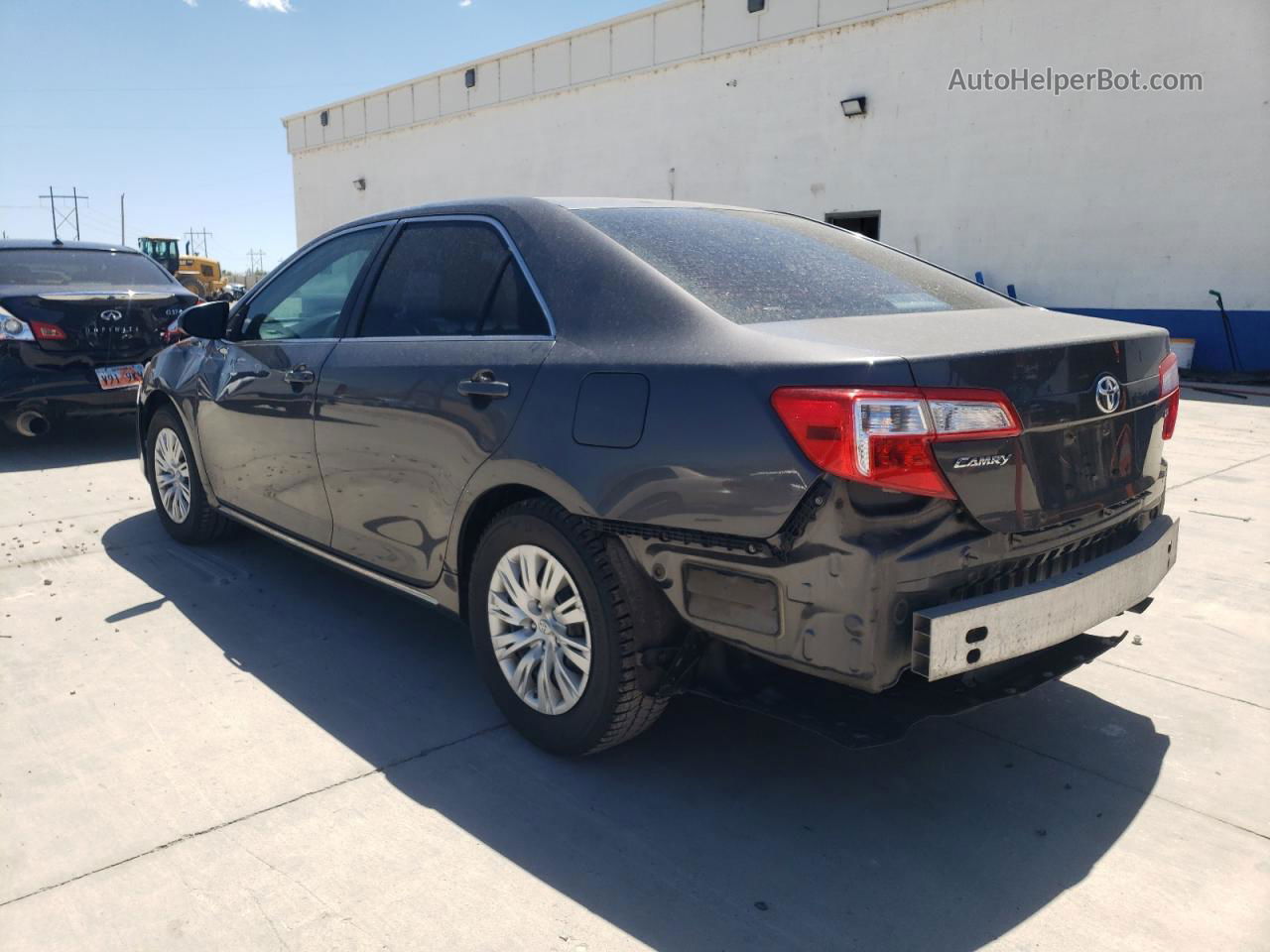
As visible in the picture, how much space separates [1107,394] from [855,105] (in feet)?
48.4

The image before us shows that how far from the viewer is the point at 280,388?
392cm

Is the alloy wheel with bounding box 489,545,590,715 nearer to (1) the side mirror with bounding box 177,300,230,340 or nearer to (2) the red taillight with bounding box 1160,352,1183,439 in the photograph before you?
(2) the red taillight with bounding box 1160,352,1183,439

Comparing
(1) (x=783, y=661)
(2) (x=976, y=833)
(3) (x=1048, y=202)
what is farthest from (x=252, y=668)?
(3) (x=1048, y=202)

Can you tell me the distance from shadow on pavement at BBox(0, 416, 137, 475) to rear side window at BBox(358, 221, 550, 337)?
4.96 m

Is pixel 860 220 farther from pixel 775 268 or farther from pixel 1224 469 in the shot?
pixel 775 268

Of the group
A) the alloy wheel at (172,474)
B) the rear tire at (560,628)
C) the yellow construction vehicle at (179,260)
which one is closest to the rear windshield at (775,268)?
the rear tire at (560,628)

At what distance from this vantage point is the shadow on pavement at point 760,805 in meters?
2.29

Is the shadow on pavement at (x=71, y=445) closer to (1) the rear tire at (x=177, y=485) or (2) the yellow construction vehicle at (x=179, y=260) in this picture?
(1) the rear tire at (x=177, y=485)

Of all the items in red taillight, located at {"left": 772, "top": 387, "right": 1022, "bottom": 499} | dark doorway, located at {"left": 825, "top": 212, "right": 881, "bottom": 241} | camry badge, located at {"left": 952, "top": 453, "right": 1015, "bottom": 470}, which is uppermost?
dark doorway, located at {"left": 825, "top": 212, "right": 881, "bottom": 241}

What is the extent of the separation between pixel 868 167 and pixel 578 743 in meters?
15.1

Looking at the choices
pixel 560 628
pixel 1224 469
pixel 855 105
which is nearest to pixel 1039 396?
pixel 560 628

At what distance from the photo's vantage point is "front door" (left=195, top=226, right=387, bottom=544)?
379cm

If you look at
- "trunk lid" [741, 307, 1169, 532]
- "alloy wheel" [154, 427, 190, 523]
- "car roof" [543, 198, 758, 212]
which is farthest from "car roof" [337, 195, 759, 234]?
"alloy wheel" [154, 427, 190, 523]

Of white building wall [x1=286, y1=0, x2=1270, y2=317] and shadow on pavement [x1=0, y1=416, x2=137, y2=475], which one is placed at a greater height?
white building wall [x1=286, y1=0, x2=1270, y2=317]
